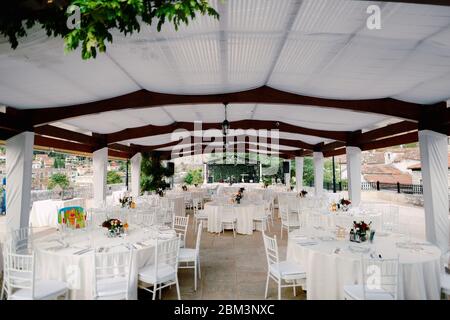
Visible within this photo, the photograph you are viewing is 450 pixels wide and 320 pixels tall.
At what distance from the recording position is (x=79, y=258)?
11.5 ft

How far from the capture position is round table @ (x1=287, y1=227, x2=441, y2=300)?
A: 3189 millimetres

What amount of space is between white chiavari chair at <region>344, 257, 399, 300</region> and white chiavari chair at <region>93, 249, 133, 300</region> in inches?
101

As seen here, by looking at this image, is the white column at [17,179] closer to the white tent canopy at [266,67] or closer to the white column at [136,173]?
the white tent canopy at [266,67]

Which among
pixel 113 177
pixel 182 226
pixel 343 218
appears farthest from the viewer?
pixel 113 177

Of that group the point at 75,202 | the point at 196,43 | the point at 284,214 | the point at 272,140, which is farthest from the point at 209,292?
the point at 272,140

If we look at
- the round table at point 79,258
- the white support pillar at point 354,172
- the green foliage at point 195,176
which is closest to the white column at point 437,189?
the white support pillar at point 354,172

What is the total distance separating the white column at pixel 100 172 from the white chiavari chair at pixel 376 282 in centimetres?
847

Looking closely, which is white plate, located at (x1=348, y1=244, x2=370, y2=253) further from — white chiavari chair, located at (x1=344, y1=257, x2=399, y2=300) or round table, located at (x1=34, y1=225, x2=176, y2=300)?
round table, located at (x1=34, y1=225, x2=176, y2=300)

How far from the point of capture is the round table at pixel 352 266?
10.5 feet

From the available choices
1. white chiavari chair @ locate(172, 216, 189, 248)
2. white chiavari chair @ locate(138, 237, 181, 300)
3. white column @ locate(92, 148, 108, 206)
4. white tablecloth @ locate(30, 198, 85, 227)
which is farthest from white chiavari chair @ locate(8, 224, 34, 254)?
white column @ locate(92, 148, 108, 206)

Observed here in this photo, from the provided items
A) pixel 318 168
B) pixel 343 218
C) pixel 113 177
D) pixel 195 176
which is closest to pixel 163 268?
pixel 343 218

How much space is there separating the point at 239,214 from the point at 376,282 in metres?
5.23

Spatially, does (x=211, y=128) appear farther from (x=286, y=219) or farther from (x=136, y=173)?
(x=136, y=173)

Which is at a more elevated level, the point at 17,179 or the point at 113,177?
the point at 113,177
